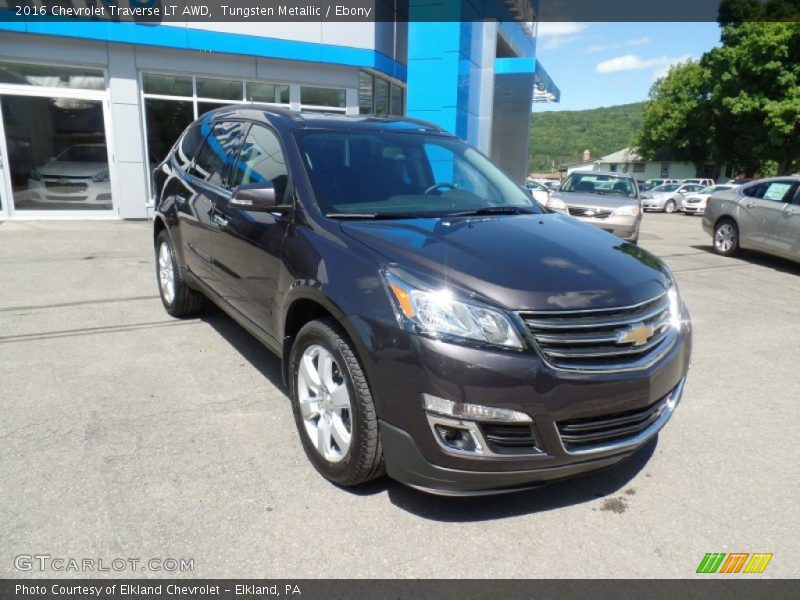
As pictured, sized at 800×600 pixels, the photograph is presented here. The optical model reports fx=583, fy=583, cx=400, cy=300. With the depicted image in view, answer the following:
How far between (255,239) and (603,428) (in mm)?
2227

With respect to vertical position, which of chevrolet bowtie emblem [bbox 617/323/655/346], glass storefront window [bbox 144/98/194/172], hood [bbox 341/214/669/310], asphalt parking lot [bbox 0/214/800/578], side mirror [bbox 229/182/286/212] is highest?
glass storefront window [bbox 144/98/194/172]

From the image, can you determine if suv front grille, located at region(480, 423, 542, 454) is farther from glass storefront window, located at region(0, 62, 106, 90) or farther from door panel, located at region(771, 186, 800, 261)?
glass storefront window, located at region(0, 62, 106, 90)

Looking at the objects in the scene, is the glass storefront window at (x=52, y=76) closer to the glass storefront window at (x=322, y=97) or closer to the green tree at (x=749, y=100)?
the glass storefront window at (x=322, y=97)

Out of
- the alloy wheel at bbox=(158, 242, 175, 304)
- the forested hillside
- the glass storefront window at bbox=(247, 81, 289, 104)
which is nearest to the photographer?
the alloy wheel at bbox=(158, 242, 175, 304)

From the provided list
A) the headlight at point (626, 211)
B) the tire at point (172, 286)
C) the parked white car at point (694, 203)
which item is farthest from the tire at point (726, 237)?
the parked white car at point (694, 203)

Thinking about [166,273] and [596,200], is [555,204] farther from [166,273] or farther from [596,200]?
[596,200]

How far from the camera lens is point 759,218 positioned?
396 inches

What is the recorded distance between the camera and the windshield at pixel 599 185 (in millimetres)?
11789

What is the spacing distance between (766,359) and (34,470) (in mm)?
5419

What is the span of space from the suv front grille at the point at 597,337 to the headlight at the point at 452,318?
11 centimetres

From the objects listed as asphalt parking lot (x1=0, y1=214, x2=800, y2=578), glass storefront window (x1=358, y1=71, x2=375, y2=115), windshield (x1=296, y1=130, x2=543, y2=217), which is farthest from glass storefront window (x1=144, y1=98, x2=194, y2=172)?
windshield (x1=296, y1=130, x2=543, y2=217)

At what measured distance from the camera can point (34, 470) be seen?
2.94 metres

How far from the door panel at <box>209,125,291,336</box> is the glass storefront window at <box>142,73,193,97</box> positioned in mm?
10470

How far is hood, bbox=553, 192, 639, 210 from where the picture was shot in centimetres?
1072
